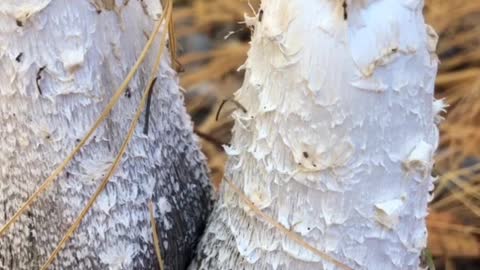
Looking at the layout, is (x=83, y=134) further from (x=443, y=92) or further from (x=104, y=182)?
(x=443, y=92)

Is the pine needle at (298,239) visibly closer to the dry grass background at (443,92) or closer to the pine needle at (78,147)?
the pine needle at (78,147)

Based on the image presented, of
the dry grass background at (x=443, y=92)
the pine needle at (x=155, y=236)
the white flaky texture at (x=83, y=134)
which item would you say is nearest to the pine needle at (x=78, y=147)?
the white flaky texture at (x=83, y=134)

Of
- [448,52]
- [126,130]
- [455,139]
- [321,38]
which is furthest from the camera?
[448,52]

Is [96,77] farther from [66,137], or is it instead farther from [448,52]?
[448,52]

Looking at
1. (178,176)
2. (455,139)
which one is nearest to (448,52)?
(455,139)

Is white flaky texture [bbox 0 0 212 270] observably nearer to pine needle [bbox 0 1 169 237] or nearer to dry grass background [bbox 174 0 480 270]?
pine needle [bbox 0 1 169 237]

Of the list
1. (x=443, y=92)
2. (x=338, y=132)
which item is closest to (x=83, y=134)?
(x=338, y=132)
